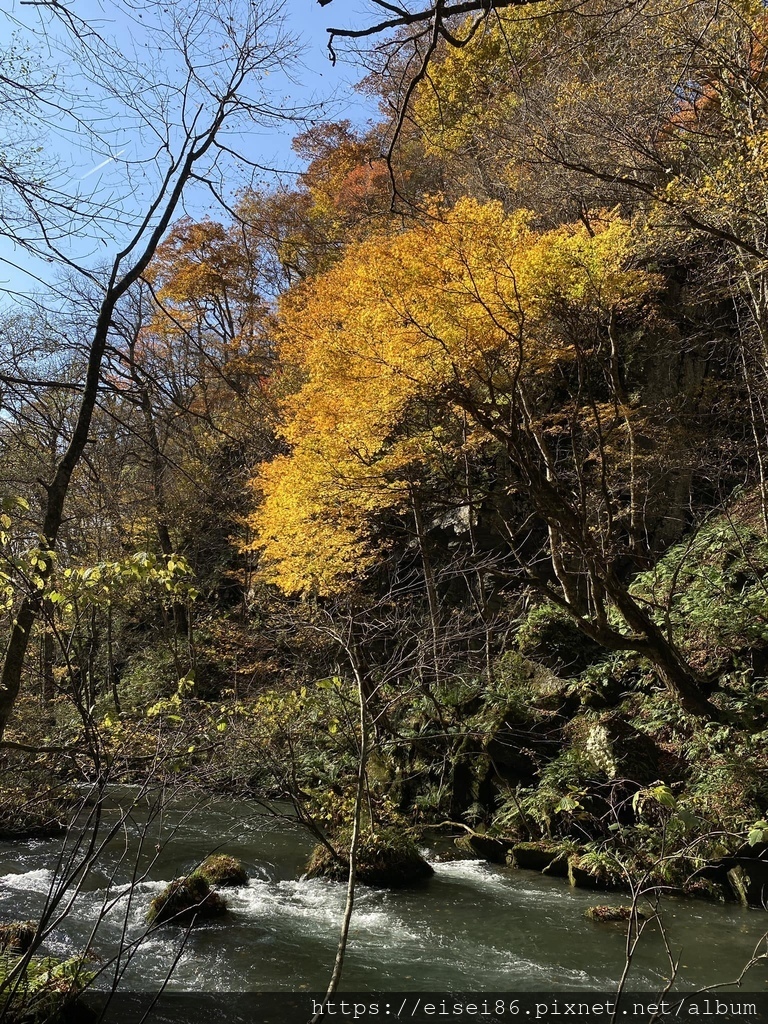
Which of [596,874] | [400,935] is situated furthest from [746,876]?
[400,935]

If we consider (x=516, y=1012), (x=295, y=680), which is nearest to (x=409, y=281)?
(x=295, y=680)

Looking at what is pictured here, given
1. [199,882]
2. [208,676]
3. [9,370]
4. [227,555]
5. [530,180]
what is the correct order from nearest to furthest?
[9,370] < [199,882] < [530,180] < [208,676] < [227,555]

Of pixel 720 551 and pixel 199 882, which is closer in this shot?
pixel 199 882

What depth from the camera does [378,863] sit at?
741cm

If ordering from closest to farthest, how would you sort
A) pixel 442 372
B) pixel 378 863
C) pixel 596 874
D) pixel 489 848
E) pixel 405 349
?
pixel 596 874
pixel 378 863
pixel 489 848
pixel 442 372
pixel 405 349

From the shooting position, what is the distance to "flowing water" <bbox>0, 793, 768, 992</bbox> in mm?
5148

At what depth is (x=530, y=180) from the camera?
51.1 ft

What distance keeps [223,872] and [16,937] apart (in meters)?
2.56

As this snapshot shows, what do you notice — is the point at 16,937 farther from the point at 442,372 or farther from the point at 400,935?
the point at 442,372

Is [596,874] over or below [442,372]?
below

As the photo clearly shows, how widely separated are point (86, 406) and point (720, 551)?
11008 mm

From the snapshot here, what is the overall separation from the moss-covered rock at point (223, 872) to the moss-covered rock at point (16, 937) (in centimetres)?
197

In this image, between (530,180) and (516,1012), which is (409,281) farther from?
(516,1012)

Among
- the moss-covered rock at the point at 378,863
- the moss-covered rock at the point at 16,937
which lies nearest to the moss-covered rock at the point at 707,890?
the moss-covered rock at the point at 378,863
